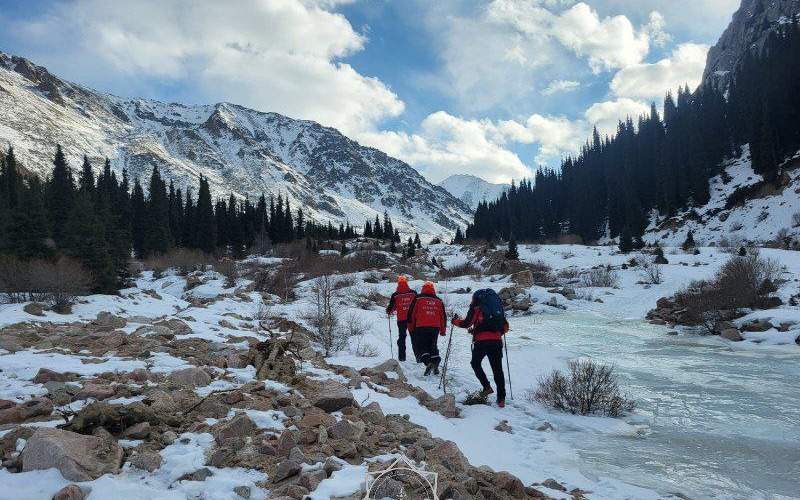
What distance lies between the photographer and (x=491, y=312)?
804 centimetres

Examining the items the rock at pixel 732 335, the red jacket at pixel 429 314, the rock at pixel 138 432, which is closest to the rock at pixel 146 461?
the rock at pixel 138 432

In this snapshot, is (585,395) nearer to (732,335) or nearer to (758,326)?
(732,335)

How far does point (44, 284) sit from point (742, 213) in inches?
2523

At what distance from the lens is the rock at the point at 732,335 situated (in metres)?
15.4

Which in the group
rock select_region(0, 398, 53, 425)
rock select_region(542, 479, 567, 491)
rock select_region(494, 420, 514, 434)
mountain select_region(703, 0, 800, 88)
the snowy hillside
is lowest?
rock select_region(494, 420, 514, 434)

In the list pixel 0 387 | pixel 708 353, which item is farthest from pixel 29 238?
pixel 708 353

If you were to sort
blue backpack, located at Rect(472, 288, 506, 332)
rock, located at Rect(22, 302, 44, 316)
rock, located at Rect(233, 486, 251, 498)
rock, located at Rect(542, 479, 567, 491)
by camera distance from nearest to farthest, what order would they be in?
rock, located at Rect(233, 486, 251, 498) → rock, located at Rect(542, 479, 567, 491) → blue backpack, located at Rect(472, 288, 506, 332) → rock, located at Rect(22, 302, 44, 316)

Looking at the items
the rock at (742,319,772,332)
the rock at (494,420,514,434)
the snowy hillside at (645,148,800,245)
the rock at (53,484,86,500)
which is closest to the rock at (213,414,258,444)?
the rock at (53,484,86,500)

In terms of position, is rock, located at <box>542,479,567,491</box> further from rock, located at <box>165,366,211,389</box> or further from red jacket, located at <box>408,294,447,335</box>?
red jacket, located at <box>408,294,447,335</box>

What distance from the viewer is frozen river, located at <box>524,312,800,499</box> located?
5.56m

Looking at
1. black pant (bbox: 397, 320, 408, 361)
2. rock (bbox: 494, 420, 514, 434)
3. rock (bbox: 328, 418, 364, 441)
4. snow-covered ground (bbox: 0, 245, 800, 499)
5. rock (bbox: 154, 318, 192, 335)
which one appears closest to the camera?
rock (bbox: 328, 418, 364, 441)

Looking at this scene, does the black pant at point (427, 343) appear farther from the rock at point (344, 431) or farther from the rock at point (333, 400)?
the rock at point (344, 431)

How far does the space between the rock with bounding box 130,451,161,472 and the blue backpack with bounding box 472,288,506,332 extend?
18.2 feet

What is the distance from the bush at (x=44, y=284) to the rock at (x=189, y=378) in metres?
9.29
